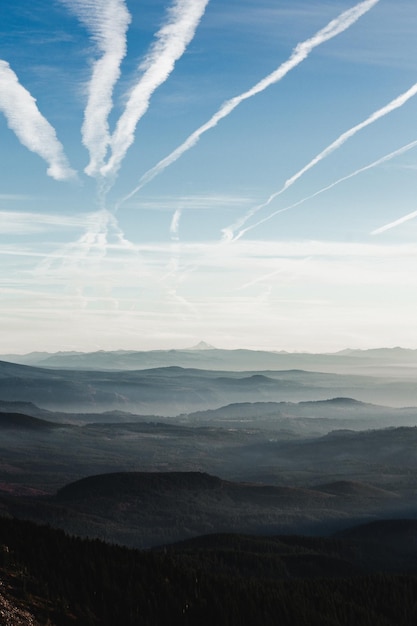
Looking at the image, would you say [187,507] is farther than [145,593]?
Yes

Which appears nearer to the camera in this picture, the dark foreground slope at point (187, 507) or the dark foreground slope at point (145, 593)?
the dark foreground slope at point (145, 593)

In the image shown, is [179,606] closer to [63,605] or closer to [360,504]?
[63,605]

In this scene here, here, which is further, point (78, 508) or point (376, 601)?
point (78, 508)

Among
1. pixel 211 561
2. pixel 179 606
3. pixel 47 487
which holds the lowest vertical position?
pixel 47 487

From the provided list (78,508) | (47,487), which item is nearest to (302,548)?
(78,508)

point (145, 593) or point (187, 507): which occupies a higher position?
point (145, 593)

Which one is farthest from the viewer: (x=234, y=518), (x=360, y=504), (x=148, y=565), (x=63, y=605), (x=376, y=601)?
(x=360, y=504)

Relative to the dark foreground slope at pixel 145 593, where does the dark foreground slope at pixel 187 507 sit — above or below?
below

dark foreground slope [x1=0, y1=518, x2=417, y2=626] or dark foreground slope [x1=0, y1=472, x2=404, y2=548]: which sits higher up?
dark foreground slope [x1=0, y1=518, x2=417, y2=626]
